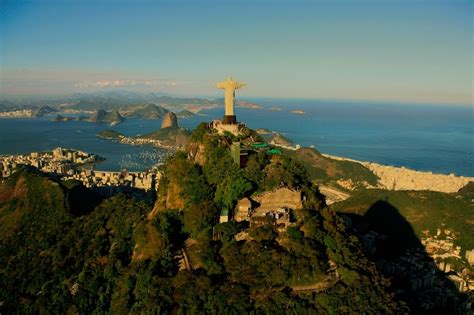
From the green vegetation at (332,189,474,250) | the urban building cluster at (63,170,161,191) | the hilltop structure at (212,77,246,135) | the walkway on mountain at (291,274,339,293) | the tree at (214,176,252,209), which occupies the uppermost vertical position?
the hilltop structure at (212,77,246,135)

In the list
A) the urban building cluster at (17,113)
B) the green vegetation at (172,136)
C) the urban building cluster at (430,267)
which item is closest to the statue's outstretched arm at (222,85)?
the urban building cluster at (430,267)

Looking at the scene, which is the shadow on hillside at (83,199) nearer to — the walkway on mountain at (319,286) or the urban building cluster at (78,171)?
the urban building cluster at (78,171)

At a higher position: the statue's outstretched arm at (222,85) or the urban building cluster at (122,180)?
the statue's outstretched arm at (222,85)

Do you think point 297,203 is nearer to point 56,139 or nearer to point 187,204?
point 187,204

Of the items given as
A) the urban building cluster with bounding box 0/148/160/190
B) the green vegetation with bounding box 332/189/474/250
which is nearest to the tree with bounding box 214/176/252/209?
the green vegetation with bounding box 332/189/474/250

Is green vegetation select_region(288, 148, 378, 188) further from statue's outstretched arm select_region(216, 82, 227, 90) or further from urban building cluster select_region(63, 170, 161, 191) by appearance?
statue's outstretched arm select_region(216, 82, 227, 90)

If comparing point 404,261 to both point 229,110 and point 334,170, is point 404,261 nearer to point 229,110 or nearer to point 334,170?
point 229,110

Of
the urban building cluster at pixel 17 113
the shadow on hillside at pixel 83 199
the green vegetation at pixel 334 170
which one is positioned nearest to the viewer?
the shadow on hillside at pixel 83 199
